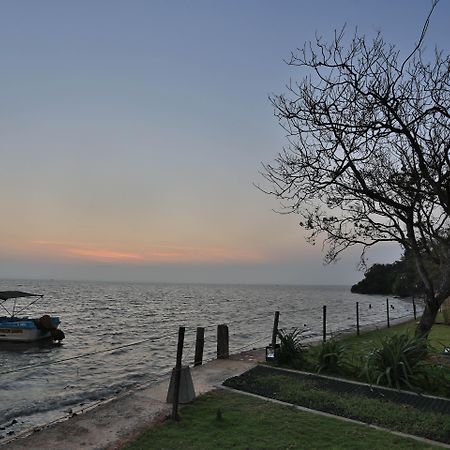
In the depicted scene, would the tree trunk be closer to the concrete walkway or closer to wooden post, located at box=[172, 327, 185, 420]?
the concrete walkway

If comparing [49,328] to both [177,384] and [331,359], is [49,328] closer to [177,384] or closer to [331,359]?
[331,359]

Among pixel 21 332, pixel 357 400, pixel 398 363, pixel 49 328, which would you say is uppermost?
pixel 398 363

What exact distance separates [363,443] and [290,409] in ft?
5.44

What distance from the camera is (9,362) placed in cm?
2073

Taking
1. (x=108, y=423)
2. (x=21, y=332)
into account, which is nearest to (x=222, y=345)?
(x=108, y=423)

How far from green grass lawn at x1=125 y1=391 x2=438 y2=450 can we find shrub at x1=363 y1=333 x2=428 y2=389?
8.72ft

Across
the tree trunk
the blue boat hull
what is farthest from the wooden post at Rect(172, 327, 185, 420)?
the blue boat hull

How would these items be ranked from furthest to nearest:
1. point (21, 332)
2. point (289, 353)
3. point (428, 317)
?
point (21, 332) < point (428, 317) < point (289, 353)

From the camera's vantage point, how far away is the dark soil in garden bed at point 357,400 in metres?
6.68

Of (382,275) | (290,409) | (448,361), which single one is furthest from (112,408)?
(382,275)

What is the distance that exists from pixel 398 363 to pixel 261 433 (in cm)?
399

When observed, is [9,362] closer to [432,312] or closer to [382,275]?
[432,312]

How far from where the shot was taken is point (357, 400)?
7812 millimetres

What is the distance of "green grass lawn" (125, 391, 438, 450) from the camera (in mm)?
5855
